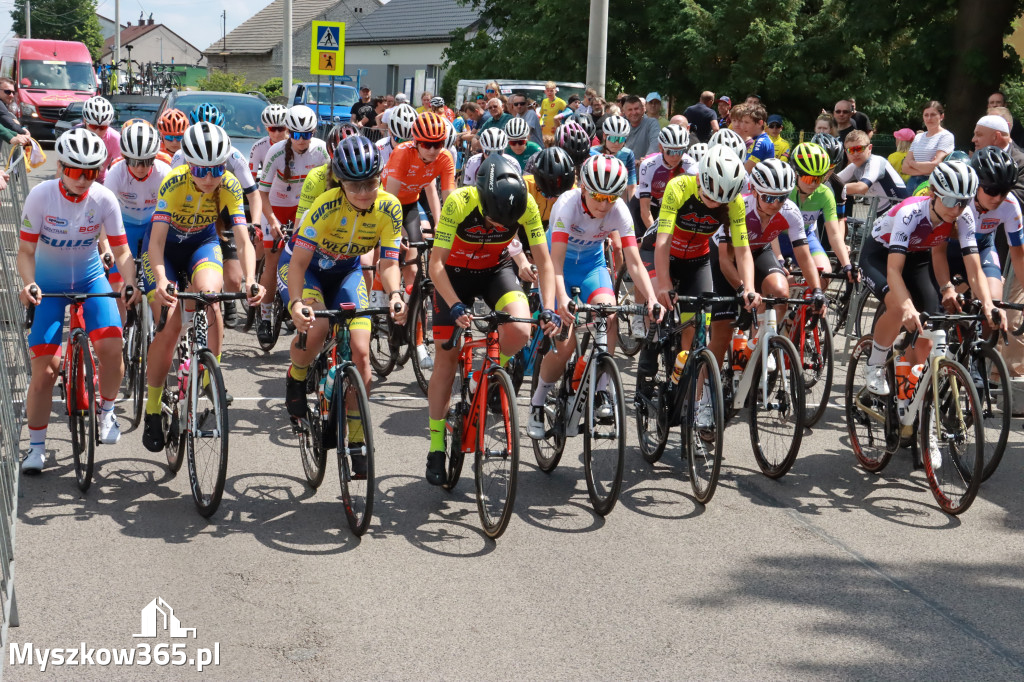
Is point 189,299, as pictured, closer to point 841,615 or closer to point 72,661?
point 72,661

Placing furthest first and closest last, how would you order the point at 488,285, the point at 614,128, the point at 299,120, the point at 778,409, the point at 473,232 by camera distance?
1. the point at 614,128
2. the point at 299,120
3. the point at 778,409
4. the point at 488,285
5. the point at 473,232

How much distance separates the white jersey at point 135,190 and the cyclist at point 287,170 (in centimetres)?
149

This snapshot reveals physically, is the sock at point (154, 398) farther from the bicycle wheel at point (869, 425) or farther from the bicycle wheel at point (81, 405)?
the bicycle wheel at point (869, 425)

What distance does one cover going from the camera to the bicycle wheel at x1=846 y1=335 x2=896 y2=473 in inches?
293

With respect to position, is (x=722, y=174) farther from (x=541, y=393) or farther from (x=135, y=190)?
(x=135, y=190)

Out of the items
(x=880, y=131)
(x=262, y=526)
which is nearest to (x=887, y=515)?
(x=262, y=526)

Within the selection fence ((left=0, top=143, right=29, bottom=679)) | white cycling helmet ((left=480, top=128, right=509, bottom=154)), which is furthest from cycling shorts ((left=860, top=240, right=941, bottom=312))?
fence ((left=0, top=143, right=29, bottom=679))

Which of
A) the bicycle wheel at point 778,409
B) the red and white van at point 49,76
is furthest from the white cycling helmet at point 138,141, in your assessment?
the red and white van at point 49,76

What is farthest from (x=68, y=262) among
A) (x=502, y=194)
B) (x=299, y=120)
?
(x=299, y=120)

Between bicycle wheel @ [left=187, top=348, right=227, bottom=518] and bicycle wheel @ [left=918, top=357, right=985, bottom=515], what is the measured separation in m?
4.06

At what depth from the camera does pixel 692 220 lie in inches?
303

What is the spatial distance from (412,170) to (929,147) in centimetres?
628

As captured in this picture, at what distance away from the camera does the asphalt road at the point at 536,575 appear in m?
4.77

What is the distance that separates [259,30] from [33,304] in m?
88.5
